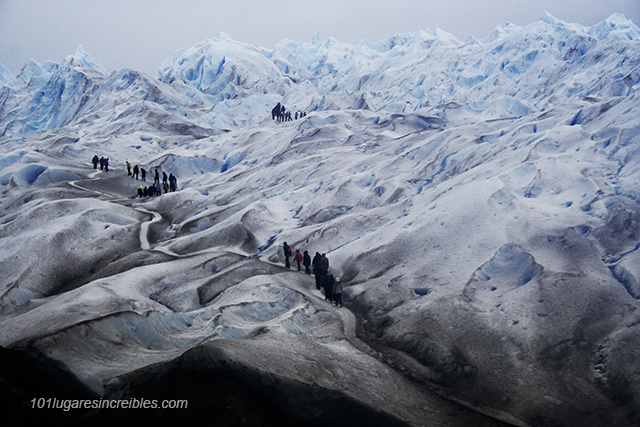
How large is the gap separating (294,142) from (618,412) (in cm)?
3060

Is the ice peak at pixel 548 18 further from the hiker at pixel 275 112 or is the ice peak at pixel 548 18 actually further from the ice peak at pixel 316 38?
the ice peak at pixel 316 38

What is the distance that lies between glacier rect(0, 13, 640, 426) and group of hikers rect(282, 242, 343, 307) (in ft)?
1.61

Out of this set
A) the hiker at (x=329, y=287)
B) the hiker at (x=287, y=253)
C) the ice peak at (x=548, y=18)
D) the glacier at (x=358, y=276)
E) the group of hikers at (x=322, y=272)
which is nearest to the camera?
the glacier at (x=358, y=276)

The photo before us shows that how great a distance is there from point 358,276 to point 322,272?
1.28 m

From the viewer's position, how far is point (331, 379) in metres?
9.12

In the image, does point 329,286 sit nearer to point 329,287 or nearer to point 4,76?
point 329,287

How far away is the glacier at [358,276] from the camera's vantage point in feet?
29.7

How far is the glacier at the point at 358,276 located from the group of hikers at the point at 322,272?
49 centimetres

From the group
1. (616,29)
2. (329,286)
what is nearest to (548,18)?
(616,29)

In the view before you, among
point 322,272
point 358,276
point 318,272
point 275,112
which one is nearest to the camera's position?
point 322,272

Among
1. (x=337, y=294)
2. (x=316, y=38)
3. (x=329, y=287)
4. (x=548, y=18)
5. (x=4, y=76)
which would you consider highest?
(x=316, y=38)

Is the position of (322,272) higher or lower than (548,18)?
lower

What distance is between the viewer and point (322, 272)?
1633 centimetres

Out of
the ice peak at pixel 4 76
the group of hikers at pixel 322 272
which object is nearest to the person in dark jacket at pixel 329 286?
the group of hikers at pixel 322 272
